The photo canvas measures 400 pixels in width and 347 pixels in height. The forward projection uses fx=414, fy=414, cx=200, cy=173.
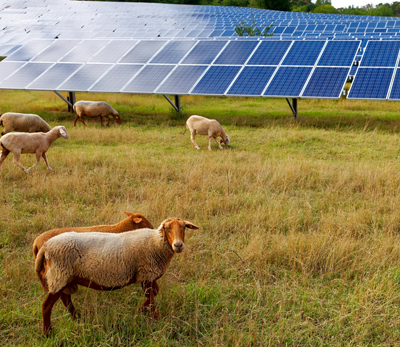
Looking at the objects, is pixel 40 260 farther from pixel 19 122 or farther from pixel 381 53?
pixel 381 53

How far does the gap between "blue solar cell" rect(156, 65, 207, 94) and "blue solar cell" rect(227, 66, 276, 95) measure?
1.57 m

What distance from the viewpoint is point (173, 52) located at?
17703 millimetres

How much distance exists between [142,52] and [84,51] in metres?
3.08

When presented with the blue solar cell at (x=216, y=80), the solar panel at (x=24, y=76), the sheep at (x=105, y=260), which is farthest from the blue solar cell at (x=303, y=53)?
the sheep at (x=105, y=260)

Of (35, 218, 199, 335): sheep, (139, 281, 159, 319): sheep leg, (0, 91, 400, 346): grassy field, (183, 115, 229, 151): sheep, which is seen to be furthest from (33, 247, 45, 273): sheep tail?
(183, 115, 229, 151): sheep

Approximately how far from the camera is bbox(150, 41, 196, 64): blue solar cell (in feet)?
55.7

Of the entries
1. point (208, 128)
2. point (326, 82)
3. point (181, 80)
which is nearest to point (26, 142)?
point (208, 128)

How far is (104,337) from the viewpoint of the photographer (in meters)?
3.66

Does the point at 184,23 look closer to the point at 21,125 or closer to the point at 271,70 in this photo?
the point at 271,70

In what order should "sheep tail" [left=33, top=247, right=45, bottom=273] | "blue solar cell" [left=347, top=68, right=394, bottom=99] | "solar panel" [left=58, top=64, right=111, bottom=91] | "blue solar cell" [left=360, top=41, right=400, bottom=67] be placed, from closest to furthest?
"sheep tail" [left=33, top=247, right=45, bottom=273] < "blue solar cell" [left=347, top=68, right=394, bottom=99] < "blue solar cell" [left=360, top=41, right=400, bottom=67] < "solar panel" [left=58, top=64, right=111, bottom=91]

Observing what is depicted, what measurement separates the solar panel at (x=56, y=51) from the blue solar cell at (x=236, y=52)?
764cm

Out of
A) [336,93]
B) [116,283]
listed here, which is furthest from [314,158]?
[116,283]

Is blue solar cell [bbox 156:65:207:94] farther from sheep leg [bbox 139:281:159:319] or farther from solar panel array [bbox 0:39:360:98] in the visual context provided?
sheep leg [bbox 139:281:159:319]

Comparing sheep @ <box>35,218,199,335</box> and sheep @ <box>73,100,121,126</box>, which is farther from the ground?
sheep @ <box>35,218,199,335</box>
